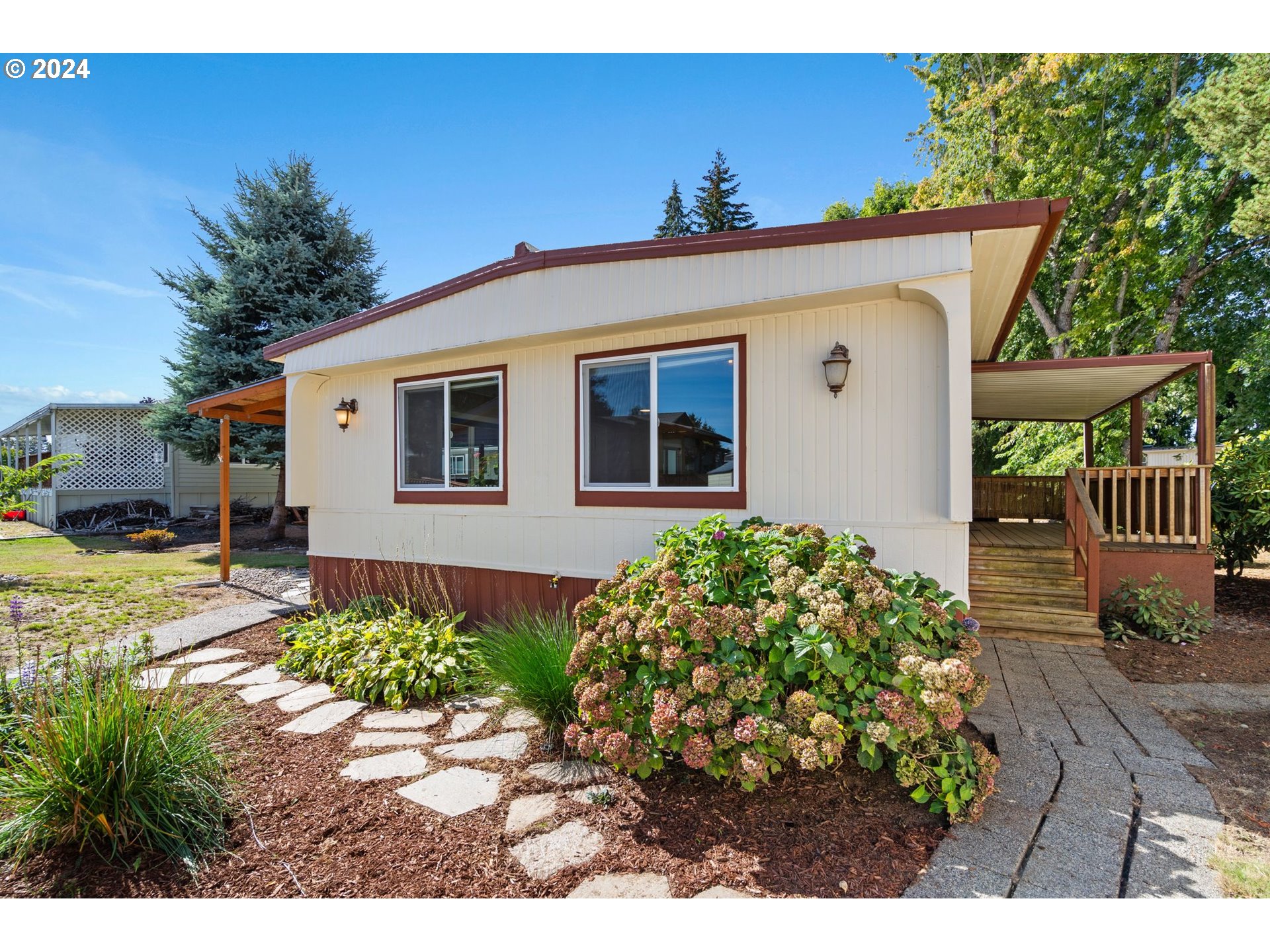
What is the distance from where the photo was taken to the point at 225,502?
7711mm

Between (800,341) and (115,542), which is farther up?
(800,341)

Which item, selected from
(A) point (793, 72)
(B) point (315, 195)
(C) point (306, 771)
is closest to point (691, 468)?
(C) point (306, 771)

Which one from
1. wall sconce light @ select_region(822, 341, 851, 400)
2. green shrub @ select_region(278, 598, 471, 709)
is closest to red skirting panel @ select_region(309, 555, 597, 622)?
green shrub @ select_region(278, 598, 471, 709)

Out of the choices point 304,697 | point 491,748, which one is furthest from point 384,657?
point 491,748

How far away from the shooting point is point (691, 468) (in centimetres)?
420

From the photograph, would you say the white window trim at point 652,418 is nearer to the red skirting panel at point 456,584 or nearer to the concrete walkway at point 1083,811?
the red skirting panel at point 456,584

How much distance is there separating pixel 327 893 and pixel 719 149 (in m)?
23.4

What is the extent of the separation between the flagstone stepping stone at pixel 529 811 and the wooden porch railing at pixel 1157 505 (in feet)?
19.6

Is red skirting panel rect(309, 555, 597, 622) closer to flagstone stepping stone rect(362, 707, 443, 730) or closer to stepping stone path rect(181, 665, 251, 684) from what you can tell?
flagstone stepping stone rect(362, 707, 443, 730)

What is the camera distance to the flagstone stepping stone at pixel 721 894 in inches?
72.6

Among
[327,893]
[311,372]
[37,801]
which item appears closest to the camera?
[327,893]

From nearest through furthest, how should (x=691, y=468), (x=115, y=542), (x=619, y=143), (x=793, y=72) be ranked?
(x=691, y=468) < (x=793, y=72) < (x=619, y=143) < (x=115, y=542)

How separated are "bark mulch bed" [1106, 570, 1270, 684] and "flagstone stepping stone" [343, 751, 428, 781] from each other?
4.89 m
